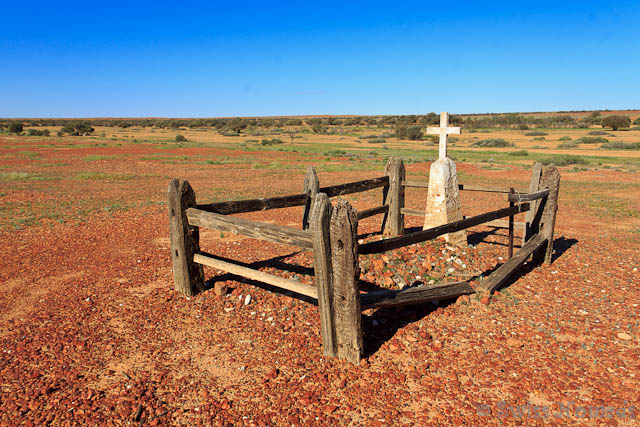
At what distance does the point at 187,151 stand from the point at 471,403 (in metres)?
35.2

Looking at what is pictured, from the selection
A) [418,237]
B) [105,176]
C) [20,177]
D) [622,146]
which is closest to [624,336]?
[418,237]

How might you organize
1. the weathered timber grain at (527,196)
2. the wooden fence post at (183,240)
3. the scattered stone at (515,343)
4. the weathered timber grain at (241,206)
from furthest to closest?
the weathered timber grain at (527,196)
the weathered timber grain at (241,206)
the wooden fence post at (183,240)
the scattered stone at (515,343)

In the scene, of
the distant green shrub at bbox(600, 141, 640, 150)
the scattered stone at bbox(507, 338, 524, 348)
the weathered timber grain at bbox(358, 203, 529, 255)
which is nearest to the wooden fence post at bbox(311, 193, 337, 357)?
the weathered timber grain at bbox(358, 203, 529, 255)

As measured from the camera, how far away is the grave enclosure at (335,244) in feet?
12.1

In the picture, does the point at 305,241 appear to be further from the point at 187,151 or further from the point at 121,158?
the point at 187,151

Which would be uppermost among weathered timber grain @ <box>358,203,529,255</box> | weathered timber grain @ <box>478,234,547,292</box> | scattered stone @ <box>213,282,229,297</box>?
weathered timber grain @ <box>358,203,529,255</box>

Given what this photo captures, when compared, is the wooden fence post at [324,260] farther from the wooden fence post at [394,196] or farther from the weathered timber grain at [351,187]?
the wooden fence post at [394,196]

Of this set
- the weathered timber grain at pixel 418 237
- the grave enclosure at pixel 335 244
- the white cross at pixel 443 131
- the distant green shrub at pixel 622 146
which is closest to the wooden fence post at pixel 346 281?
the grave enclosure at pixel 335 244

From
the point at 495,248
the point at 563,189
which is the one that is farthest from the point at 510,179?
the point at 495,248

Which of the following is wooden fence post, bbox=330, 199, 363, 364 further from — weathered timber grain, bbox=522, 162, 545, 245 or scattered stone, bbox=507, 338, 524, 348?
weathered timber grain, bbox=522, 162, 545, 245

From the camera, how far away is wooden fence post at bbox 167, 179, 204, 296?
520 cm

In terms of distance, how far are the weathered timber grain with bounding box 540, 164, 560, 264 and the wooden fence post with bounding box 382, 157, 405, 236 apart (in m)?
2.55

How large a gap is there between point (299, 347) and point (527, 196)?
13.5 ft

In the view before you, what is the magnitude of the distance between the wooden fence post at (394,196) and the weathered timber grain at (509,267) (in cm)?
256
